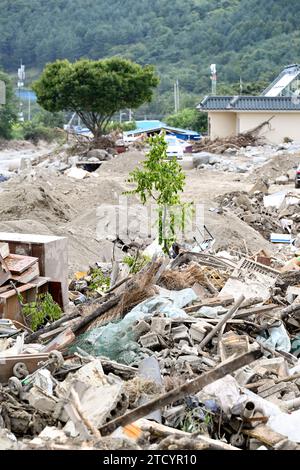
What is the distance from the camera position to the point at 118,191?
65.3 ft

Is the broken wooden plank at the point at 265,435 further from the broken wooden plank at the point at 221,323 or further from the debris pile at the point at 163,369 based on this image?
the broken wooden plank at the point at 221,323

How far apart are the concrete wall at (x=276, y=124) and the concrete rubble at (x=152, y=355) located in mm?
30706

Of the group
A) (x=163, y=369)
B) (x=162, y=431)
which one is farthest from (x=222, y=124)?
(x=162, y=431)

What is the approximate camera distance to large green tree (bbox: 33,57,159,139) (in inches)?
1594

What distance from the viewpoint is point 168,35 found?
10175 centimetres

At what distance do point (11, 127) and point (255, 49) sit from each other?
119ft

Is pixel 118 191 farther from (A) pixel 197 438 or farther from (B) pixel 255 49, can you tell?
(B) pixel 255 49

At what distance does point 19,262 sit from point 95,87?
3252cm

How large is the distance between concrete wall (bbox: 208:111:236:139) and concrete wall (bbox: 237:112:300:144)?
119cm

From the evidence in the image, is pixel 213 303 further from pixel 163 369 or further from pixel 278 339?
pixel 163 369

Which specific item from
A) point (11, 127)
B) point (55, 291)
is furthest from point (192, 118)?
point (55, 291)

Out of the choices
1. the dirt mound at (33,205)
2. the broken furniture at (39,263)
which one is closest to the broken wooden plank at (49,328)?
the broken furniture at (39,263)

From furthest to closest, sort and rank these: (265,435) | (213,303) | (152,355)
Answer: (213,303) < (152,355) < (265,435)

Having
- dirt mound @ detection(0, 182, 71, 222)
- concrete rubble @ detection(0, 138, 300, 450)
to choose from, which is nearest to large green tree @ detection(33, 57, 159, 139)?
dirt mound @ detection(0, 182, 71, 222)
